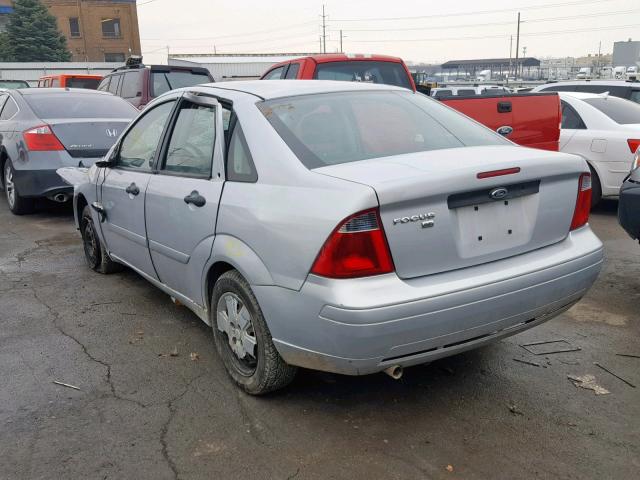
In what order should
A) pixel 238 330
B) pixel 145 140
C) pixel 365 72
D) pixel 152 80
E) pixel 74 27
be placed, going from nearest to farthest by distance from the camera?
pixel 238 330
pixel 145 140
pixel 365 72
pixel 152 80
pixel 74 27

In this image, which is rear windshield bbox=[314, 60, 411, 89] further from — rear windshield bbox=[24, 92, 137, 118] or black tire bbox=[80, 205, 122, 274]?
black tire bbox=[80, 205, 122, 274]

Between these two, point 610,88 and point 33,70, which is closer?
point 610,88

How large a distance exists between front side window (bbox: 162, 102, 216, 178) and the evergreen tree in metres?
53.4

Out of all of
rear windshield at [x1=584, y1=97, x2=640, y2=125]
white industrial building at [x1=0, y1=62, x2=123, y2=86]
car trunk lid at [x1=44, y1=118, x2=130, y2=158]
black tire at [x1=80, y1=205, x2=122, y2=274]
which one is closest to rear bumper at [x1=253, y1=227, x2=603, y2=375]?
black tire at [x1=80, y1=205, x2=122, y2=274]

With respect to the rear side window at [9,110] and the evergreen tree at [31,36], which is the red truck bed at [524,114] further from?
the evergreen tree at [31,36]

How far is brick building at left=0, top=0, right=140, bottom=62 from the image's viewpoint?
191 ft

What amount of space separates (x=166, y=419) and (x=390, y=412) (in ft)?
3.77

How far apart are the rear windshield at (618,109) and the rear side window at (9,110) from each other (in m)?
7.72

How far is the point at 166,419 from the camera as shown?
10.1 feet

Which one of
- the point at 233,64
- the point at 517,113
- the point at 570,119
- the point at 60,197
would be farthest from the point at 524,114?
the point at 233,64

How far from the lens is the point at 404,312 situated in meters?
2.55

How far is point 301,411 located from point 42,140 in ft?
18.9

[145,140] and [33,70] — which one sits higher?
[33,70]

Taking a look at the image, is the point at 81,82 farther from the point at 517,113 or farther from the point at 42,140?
the point at 517,113
